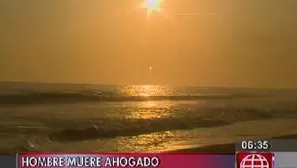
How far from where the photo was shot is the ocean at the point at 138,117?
1.31 metres

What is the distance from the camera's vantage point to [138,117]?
4.37 ft

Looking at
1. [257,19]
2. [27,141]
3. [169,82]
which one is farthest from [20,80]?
[257,19]

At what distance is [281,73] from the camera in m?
1.33

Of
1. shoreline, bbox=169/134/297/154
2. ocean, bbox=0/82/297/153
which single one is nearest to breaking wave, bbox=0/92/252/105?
ocean, bbox=0/82/297/153

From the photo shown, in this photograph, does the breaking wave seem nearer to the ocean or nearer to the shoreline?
the ocean

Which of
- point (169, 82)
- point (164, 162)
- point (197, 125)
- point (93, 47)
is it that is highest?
point (93, 47)

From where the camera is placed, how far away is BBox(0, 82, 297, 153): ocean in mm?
1312

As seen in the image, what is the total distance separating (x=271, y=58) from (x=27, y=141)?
0.76m

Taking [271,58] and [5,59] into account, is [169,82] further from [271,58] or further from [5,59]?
[5,59]

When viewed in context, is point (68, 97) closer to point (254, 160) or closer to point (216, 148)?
point (216, 148)
